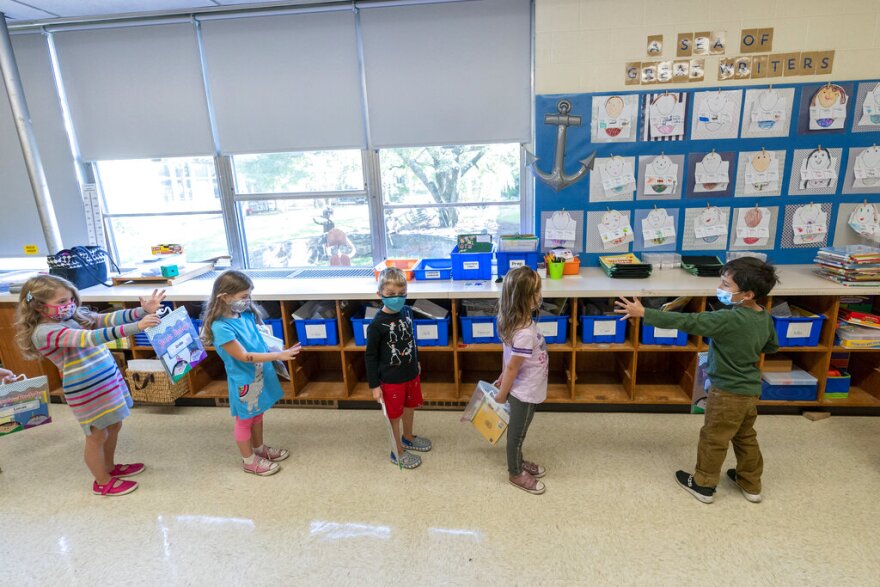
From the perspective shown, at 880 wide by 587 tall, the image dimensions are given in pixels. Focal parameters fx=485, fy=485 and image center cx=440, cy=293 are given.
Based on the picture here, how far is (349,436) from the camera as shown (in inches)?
111

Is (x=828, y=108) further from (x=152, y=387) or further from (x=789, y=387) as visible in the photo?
(x=152, y=387)

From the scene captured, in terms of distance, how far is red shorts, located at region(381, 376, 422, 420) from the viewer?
7.66 ft

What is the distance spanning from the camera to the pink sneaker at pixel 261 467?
2.47 metres

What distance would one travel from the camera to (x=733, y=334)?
196 cm

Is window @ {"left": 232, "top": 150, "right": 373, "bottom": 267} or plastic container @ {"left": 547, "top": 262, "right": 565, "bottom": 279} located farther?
window @ {"left": 232, "top": 150, "right": 373, "bottom": 267}

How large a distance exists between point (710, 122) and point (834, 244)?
1.15 meters

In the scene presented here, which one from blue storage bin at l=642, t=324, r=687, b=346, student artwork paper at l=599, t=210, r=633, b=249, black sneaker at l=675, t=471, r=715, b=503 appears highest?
student artwork paper at l=599, t=210, r=633, b=249

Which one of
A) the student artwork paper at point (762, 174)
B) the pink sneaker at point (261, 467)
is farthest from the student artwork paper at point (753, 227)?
the pink sneaker at point (261, 467)

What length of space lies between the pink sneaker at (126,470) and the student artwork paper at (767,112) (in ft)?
13.3

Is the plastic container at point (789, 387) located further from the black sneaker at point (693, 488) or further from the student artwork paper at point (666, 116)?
the student artwork paper at point (666, 116)

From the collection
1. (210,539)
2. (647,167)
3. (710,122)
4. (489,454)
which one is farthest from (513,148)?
(210,539)

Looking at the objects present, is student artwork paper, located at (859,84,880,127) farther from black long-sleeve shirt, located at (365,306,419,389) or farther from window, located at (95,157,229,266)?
window, located at (95,157,229,266)

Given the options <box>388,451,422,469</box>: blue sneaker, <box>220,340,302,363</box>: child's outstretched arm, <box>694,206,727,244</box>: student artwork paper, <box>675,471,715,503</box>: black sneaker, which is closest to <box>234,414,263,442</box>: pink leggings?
<box>220,340,302,363</box>: child's outstretched arm

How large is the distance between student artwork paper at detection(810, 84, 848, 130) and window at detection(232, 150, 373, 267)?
291cm
